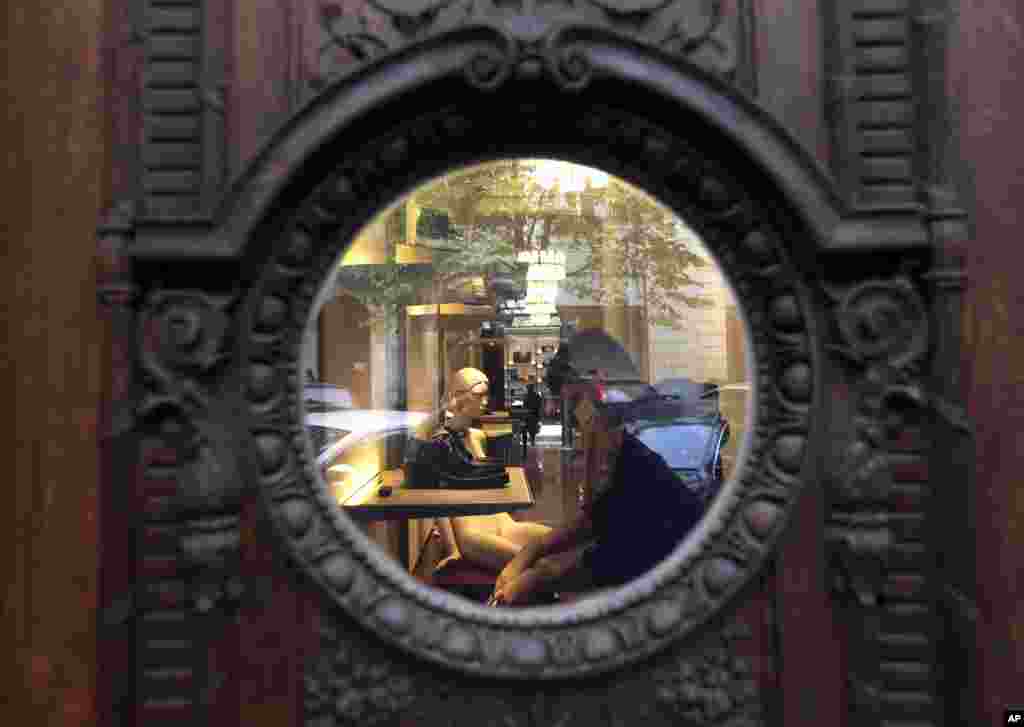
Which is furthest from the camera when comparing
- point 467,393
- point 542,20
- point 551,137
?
point 467,393

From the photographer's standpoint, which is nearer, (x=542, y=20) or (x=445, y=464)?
(x=542, y=20)

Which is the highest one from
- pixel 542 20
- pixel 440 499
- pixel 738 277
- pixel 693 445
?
pixel 542 20

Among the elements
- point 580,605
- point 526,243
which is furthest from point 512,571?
point 526,243

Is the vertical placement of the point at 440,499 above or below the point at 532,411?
→ below

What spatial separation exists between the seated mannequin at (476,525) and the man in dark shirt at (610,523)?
0.04 meters

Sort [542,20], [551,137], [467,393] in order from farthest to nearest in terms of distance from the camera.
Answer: [467,393]
[551,137]
[542,20]

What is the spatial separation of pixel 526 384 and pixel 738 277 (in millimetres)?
640

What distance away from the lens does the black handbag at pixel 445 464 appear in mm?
1921

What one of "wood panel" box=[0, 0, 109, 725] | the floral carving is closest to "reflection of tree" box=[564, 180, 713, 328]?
the floral carving

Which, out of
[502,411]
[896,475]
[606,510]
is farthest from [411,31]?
[896,475]

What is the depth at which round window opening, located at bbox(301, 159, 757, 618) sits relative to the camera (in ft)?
5.80

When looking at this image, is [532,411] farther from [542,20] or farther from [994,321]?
[994,321]

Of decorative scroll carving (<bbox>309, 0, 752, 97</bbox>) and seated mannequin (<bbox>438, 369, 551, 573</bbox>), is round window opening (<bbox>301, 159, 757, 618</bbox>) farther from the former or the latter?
decorative scroll carving (<bbox>309, 0, 752, 97</bbox>)

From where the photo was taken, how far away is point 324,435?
1.77 m
